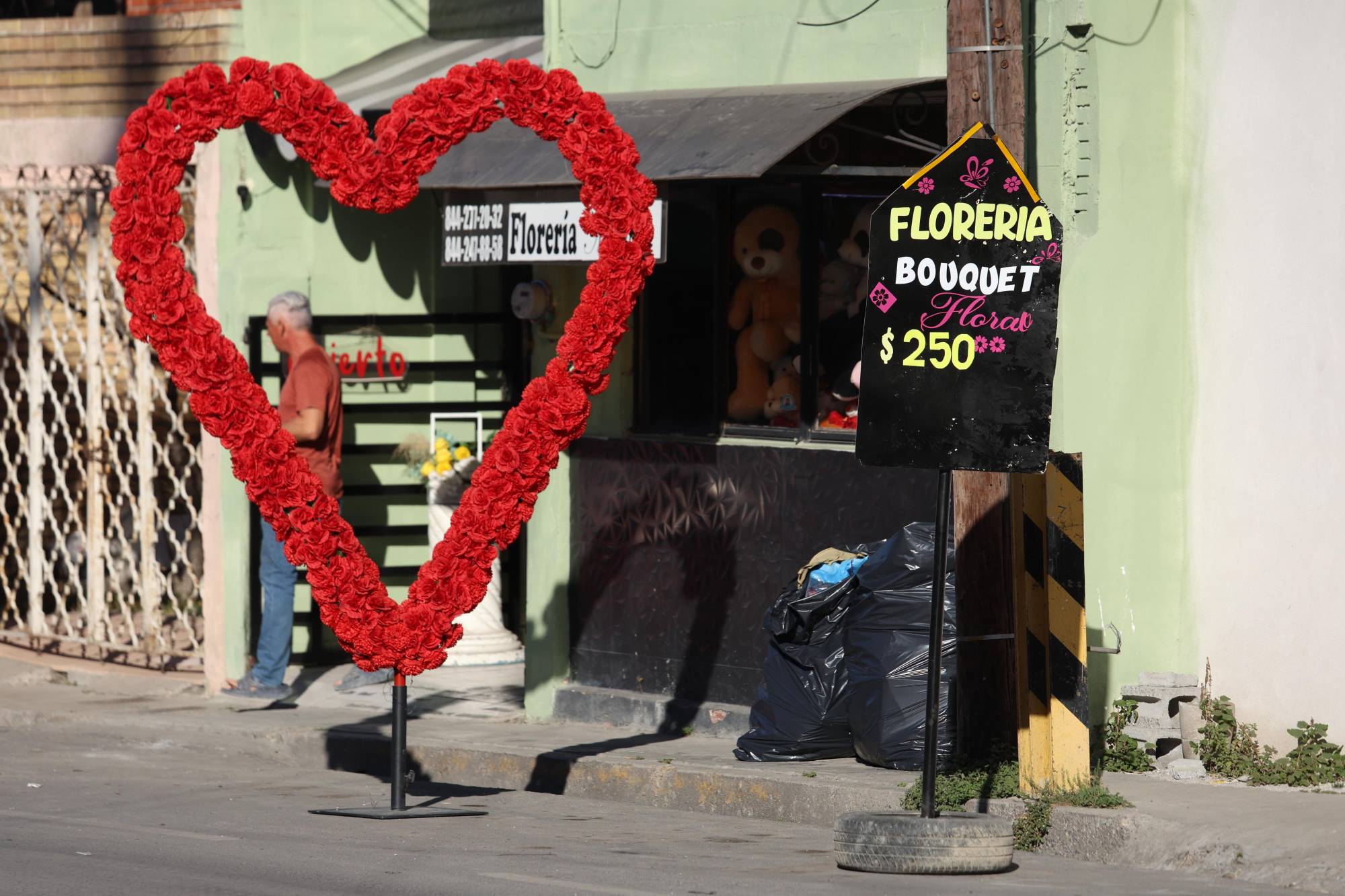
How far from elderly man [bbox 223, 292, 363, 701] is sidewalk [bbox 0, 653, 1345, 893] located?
0.74 ft

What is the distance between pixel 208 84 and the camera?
832 centimetres

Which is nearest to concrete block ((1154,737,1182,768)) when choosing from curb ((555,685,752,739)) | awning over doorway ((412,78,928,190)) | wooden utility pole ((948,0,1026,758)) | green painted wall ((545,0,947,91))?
wooden utility pole ((948,0,1026,758))

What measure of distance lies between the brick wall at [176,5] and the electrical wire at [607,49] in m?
2.53

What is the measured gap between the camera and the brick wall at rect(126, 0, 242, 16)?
12445mm


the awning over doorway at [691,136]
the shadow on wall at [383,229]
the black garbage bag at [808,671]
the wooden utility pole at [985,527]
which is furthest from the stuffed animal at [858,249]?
the shadow on wall at [383,229]

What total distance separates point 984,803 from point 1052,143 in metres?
2.96

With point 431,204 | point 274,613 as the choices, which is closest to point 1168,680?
point 274,613

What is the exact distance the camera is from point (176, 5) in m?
12.5

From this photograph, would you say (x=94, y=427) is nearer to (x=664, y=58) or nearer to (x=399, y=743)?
(x=664, y=58)

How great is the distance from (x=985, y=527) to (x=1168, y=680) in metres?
1.27

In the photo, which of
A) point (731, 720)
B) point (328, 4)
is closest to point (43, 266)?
point (328, 4)

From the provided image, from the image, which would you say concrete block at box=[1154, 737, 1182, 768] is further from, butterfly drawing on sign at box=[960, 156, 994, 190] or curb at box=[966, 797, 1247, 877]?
butterfly drawing on sign at box=[960, 156, 994, 190]

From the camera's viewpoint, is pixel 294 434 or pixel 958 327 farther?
pixel 294 434

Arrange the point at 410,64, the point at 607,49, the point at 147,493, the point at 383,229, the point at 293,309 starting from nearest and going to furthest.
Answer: the point at 607,49
the point at 293,309
the point at 147,493
the point at 410,64
the point at 383,229
